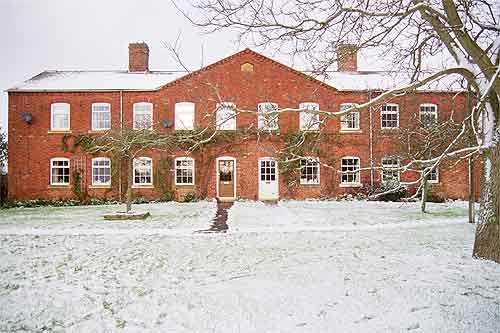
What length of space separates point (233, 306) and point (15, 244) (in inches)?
273

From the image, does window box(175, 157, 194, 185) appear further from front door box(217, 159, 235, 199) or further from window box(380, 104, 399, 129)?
window box(380, 104, 399, 129)

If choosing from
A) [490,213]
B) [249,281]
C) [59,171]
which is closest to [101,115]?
[59,171]

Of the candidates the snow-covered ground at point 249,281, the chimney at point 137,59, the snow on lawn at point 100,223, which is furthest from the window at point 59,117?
the snow-covered ground at point 249,281

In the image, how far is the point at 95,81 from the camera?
22516mm

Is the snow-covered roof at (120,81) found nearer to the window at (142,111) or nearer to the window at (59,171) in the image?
the window at (142,111)

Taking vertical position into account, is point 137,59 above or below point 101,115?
above

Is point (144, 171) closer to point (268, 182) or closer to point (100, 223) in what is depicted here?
point (268, 182)

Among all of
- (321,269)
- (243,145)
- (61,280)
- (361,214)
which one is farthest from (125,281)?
(243,145)

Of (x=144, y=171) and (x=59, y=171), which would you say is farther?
(x=144, y=171)

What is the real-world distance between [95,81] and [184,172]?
7204 mm

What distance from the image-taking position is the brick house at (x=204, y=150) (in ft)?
70.5

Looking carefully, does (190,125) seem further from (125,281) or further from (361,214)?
(125,281)

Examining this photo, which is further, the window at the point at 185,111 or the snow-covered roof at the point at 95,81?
the window at the point at 185,111

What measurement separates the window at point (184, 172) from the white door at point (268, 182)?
12.2 feet
